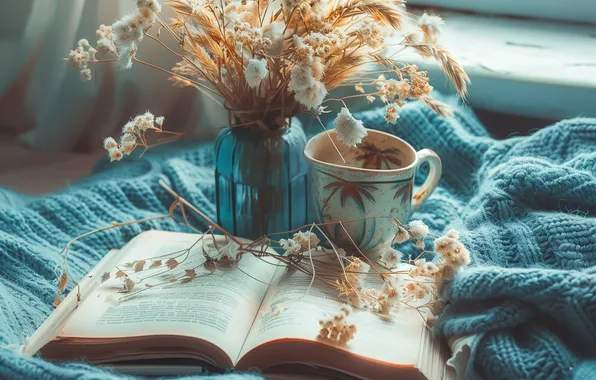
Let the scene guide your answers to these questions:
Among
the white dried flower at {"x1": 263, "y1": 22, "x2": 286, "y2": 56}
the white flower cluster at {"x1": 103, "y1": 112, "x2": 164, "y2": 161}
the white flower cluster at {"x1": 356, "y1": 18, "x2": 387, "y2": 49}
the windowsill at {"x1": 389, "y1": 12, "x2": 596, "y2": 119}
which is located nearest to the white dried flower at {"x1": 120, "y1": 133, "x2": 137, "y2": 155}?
the white flower cluster at {"x1": 103, "y1": 112, "x2": 164, "y2": 161}

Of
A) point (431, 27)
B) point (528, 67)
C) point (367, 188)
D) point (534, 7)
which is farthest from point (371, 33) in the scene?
point (534, 7)

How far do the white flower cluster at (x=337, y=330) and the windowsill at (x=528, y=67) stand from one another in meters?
0.63

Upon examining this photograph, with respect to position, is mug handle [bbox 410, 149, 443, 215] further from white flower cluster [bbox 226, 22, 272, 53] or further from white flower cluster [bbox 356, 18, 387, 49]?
white flower cluster [bbox 226, 22, 272, 53]

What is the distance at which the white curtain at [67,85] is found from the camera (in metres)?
1.11

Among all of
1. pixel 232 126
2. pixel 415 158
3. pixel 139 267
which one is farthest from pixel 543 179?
pixel 139 267

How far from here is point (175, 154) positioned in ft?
4.11

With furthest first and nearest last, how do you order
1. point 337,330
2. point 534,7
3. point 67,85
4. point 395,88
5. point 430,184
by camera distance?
1. point 534,7
2. point 67,85
3. point 430,184
4. point 395,88
5. point 337,330

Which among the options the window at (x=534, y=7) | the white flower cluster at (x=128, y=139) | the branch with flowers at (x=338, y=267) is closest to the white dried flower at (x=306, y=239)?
the branch with flowers at (x=338, y=267)

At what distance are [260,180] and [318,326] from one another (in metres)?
0.25

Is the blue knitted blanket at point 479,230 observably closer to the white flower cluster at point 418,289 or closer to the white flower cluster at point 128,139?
the white flower cluster at point 418,289

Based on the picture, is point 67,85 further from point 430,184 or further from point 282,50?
point 430,184

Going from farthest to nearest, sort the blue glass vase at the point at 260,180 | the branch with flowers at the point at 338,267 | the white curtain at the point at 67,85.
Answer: the white curtain at the point at 67,85 < the blue glass vase at the point at 260,180 < the branch with flowers at the point at 338,267

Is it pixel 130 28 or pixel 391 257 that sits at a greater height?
pixel 130 28

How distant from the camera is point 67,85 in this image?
1.17 metres
